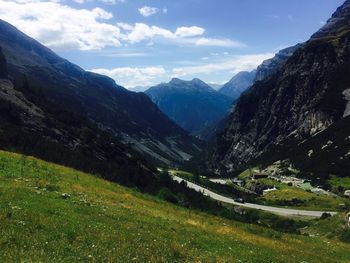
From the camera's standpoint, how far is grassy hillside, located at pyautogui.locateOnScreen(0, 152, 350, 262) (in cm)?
1777

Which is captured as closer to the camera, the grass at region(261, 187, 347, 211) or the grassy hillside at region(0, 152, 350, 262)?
the grassy hillside at region(0, 152, 350, 262)

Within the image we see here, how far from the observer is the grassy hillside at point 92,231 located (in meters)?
17.8

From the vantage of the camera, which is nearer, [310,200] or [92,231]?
[92,231]

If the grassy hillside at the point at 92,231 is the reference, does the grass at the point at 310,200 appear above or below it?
below

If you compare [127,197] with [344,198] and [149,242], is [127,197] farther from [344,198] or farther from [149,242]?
[344,198]

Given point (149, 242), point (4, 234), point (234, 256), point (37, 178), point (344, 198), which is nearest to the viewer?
Result: point (4, 234)

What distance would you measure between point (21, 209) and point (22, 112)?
16479 cm

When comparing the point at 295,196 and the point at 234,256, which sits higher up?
the point at 234,256

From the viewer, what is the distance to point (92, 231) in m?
21.9

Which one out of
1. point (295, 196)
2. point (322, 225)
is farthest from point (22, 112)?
point (322, 225)

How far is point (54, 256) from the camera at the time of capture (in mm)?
16266

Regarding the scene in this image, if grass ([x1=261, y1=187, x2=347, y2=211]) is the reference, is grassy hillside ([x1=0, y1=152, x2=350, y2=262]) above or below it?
above

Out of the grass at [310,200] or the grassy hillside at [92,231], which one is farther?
the grass at [310,200]

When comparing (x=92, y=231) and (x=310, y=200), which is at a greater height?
(x=92, y=231)
